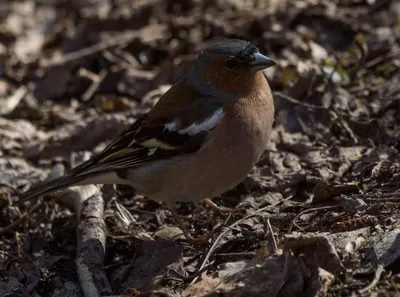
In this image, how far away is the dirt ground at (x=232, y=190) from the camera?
13.5ft

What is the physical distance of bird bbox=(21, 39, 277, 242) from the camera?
4.91 m

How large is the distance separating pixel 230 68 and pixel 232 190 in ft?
3.95

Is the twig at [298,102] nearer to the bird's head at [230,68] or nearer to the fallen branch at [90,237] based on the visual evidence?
the bird's head at [230,68]

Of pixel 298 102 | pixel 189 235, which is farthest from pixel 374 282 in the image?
pixel 298 102

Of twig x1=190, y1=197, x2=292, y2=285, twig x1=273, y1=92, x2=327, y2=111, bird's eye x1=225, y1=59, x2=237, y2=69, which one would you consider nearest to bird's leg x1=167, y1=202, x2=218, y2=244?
twig x1=190, y1=197, x2=292, y2=285

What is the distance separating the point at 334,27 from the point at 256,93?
3187mm

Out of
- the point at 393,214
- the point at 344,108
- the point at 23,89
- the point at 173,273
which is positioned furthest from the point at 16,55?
the point at 393,214

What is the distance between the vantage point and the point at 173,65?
304 inches

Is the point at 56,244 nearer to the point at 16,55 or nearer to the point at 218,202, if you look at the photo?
the point at 218,202

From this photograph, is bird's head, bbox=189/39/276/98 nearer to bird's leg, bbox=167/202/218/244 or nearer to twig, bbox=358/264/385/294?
bird's leg, bbox=167/202/218/244

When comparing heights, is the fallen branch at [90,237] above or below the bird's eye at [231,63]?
below

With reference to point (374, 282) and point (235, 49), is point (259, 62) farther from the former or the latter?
point (374, 282)

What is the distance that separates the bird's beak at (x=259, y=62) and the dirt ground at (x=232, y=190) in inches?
38.6

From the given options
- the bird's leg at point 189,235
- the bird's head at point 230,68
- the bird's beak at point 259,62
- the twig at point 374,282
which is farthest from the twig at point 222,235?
the twig at point 374,282
